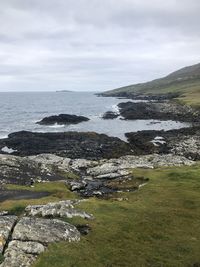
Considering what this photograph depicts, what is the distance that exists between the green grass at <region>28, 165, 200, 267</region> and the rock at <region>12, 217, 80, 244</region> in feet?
2.63

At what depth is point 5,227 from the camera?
29.5 meters

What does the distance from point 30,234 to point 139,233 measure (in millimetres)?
8589

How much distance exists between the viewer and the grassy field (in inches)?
1076

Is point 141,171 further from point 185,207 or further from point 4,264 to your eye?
point 4,264

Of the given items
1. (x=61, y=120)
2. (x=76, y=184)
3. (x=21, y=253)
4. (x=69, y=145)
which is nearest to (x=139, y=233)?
(x=21, y=253)

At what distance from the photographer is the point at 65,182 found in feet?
172

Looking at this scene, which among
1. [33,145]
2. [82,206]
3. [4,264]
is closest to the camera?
[4,264]

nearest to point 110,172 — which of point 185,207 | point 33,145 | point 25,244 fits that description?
point 185,207

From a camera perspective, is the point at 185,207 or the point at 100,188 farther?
the point at 100,188

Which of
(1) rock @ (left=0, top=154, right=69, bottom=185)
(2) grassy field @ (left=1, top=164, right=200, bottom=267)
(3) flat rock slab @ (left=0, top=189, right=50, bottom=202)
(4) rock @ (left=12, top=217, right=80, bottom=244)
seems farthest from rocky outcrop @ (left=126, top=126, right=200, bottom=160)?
(4) rock @ (left=12, top=217, right=80, bottom=244)

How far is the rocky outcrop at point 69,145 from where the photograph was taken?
85.3 meters

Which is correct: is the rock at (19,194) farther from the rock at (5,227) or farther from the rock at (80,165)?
the rock at (80,165)

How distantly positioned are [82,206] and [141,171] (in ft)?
71.7

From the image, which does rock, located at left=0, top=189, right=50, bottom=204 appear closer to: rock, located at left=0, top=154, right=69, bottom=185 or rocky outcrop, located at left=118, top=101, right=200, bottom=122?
rock, located at left=0, top=154, right=69, bottom=185
